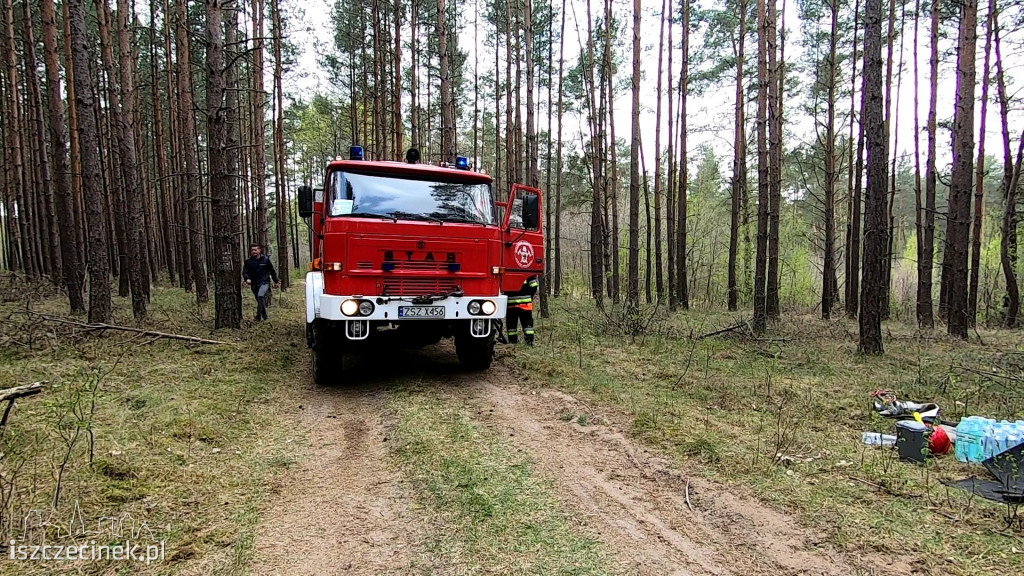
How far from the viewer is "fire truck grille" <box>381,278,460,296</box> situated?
574 cm

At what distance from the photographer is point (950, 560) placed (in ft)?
8.63

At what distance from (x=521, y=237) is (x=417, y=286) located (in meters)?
1.78

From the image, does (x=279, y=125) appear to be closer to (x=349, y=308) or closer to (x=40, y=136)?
(x=40, y=136)

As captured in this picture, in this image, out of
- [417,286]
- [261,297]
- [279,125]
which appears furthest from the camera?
[279,125]

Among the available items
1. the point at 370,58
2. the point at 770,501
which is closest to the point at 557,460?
the point at 770,501

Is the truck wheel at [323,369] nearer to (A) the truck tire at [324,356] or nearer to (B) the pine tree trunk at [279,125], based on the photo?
(A) the truck tire at [324,356]

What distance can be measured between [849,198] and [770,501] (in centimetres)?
1613

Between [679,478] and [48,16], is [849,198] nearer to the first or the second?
[679,478]

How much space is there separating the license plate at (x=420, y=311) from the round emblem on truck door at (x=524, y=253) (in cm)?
158

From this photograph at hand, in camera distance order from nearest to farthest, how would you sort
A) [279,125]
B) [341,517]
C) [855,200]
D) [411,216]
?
[341,517] < [411,216] < [855,200] < [279,125]

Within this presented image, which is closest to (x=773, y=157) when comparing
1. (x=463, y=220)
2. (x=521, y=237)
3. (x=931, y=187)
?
(x=931, y=187)

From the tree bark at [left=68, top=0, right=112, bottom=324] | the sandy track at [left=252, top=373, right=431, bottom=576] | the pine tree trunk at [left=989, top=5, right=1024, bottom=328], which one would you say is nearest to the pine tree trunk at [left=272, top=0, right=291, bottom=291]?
the tree bark at [left=68, top=0, right=112, bottom=324]

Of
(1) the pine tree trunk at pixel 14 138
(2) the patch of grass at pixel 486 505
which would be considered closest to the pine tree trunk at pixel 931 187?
(2) the patch of grass at pixel 486 505

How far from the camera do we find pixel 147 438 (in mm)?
4234
